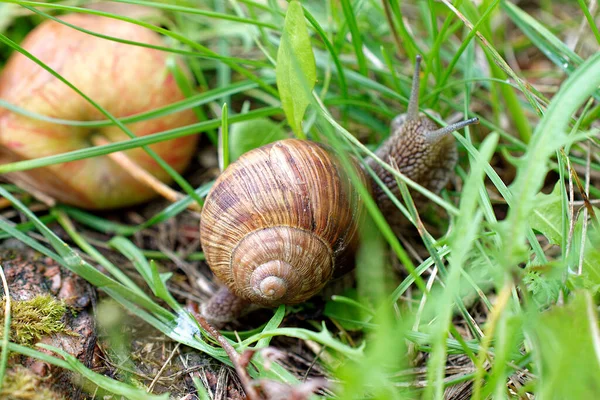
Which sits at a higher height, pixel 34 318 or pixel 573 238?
pixel 573 238

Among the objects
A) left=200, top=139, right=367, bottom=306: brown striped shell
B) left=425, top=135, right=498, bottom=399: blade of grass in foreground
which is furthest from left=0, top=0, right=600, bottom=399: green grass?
left=200, top=139, right=367, bottom=306: brown striped shell

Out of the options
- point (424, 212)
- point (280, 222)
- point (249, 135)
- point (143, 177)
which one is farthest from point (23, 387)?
point (424, 212)

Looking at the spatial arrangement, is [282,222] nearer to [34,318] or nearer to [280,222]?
[280,222]

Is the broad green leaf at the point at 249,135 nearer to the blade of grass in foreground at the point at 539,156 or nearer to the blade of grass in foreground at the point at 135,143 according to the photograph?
the blade of grass in foreground at the point at 135,143

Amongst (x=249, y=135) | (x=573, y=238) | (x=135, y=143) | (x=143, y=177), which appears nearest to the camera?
(x=573, y=238)

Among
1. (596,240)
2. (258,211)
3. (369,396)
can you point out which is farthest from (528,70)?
(369,396)

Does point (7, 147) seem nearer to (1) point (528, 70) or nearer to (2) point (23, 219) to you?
(2) point (23, 219)

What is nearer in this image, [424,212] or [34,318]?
[34,318]
